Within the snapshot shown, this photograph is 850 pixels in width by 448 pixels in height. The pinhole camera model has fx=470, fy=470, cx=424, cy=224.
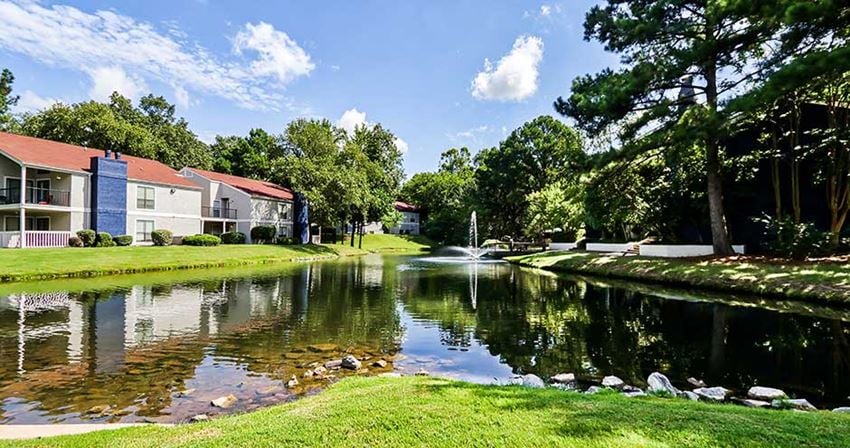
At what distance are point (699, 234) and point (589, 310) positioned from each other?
1697 centimetres

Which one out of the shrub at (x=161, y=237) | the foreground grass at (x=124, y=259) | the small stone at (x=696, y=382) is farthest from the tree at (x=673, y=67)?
the shrub at (x=161, y=237)

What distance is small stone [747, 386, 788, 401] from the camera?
653 centimetres

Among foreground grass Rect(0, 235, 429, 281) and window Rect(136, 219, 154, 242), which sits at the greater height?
window Rect(136, 219, 154, 242)

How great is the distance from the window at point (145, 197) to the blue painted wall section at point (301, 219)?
50.0ft

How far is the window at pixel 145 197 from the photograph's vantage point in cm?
3447

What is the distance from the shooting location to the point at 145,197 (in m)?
35.0

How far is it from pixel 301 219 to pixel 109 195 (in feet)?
63.5

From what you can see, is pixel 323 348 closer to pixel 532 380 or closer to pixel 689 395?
pixel 532 380

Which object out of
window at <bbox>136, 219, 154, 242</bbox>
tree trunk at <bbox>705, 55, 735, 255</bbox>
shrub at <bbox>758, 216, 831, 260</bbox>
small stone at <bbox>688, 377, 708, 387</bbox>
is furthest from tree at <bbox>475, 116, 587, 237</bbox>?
small stone at <bbox>688, 377, 708, 387</bbox>

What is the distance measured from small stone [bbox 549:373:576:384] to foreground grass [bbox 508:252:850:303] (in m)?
11.7

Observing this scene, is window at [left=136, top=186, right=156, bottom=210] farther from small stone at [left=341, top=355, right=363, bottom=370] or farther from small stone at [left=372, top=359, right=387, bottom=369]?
small stone at [left=372, top=359, right=387, bottom=369]

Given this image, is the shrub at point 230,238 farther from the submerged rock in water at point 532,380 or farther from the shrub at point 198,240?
the submerged rock in water at point 532,380

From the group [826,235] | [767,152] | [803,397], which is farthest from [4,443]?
[767,152]

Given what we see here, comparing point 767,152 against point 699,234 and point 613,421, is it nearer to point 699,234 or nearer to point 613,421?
point 699,234
